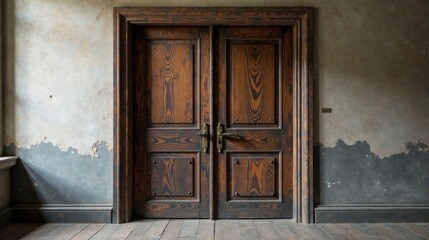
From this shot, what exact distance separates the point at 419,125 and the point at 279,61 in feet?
5.16

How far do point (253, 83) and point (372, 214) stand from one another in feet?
5.91

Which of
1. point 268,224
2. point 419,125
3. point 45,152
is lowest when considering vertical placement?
point 268,224

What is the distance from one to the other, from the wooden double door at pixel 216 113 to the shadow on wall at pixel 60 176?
0.35 meters

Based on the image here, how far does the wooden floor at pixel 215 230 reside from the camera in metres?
3.75

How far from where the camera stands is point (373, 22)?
425 cm

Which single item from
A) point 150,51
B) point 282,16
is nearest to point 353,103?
point 282,16

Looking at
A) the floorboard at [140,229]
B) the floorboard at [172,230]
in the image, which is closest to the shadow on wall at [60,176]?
the floorboard at [140,229]

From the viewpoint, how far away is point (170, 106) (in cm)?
439

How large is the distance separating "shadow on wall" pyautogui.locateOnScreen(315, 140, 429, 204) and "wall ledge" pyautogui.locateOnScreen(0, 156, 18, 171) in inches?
121

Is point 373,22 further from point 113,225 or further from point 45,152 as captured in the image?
point 45,152

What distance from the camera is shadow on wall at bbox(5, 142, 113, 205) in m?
4.25

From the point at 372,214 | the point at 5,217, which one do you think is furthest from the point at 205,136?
the point at 5,217

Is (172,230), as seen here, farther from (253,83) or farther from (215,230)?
(253,83)

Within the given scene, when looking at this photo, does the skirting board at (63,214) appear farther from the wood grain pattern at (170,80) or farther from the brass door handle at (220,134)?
the brass door handle at (220,134)
